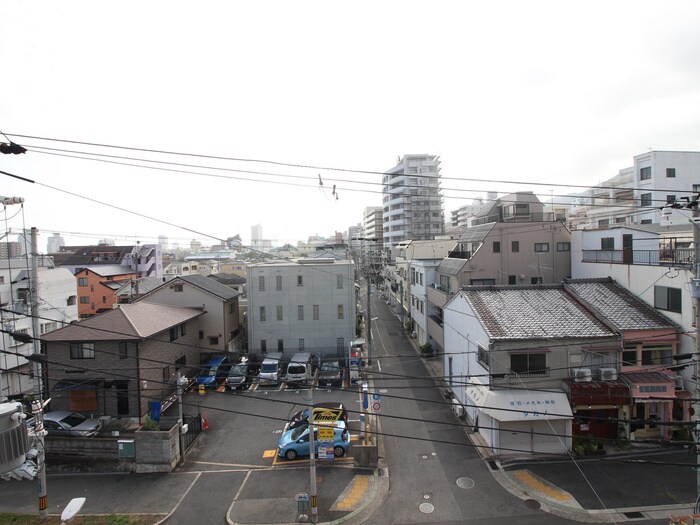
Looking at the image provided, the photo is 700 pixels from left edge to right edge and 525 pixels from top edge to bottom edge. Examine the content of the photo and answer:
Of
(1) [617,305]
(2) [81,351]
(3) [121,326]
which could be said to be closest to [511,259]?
(1) [617,305]

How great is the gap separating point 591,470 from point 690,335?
255 inches

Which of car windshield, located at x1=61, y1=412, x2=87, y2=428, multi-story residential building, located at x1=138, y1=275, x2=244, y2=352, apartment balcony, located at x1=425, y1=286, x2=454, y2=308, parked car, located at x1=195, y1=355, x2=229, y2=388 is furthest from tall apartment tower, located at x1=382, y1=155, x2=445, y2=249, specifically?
car windshield, located at x1=61, y1=412, x2=87, y2=428

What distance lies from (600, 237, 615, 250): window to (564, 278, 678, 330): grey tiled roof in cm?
296

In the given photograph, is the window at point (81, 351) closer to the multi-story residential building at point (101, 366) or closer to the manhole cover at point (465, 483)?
the multi-story residential building at point (101, 366)

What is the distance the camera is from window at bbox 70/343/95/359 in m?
18.5

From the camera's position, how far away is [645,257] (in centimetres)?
1953

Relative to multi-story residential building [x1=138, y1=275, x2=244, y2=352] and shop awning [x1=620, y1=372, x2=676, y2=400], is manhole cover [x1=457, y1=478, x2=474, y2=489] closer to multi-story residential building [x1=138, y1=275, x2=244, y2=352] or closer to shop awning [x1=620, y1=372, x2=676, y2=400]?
shop awning [x1=620, y1=372, x2=676, y2=400]

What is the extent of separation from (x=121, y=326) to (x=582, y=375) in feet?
65.6

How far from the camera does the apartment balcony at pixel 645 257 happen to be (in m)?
15.4

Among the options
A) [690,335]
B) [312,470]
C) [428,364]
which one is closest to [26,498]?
[312,470]

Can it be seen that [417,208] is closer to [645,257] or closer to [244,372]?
[645,257]

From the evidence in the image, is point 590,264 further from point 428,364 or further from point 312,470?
point 312,470

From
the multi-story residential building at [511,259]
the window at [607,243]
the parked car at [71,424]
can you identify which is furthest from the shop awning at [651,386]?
the parked car at [71,424]

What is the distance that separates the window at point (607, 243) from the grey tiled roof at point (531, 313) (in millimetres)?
5127
